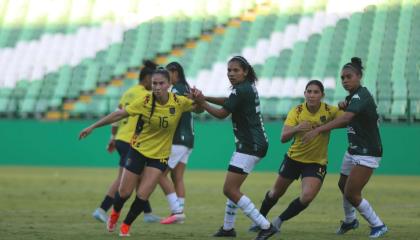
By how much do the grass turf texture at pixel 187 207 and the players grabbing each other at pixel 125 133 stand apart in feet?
0.66

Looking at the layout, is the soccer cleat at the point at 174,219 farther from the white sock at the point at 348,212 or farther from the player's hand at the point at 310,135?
the player's hand at the point at 310,135

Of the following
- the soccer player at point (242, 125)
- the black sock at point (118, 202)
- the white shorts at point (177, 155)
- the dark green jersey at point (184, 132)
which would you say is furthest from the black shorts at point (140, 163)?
the dark green jersey at point (184, 132)

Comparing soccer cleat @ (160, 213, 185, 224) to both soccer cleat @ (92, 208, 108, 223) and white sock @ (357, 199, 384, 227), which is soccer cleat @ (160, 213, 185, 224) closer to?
soccer cleat @ (92, 208, 108, 223)

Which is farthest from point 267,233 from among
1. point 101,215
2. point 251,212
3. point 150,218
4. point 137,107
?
point 101,215

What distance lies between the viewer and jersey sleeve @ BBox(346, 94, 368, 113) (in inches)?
457

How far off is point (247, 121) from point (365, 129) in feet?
4.98

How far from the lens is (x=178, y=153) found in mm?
15062

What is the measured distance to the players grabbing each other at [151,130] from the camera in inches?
462

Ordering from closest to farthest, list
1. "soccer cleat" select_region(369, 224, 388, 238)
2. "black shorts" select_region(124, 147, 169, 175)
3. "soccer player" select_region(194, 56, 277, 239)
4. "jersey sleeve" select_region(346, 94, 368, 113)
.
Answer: "soccer player" select_region(194, 56, 277, 239) < "jersey sleeve" select_region(346, 94, 368, 113) < "black shorts" select_region(124, 147, 169, 175) < "soccer cleat" select_region(369, 224, 388, 238)

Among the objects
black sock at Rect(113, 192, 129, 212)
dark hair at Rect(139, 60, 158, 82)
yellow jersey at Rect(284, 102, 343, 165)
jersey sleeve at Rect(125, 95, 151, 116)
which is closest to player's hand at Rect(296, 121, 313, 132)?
yellow jersey at Rect(284, 102, 343, 165)

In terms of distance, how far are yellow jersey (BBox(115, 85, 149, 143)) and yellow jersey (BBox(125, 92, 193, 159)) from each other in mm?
2740

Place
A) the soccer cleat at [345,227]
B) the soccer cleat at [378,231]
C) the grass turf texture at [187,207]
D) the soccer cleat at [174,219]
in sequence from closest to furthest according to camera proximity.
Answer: the soccer cleat at [378,231], the grass turf texture at [187,207], the soccer cleat at [345,227], the soccer cleat at [174,219]

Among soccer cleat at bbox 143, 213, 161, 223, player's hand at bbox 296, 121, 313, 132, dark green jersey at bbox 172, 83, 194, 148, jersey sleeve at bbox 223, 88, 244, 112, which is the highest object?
jersey sleeve at bbox 223, 88, 244, 112


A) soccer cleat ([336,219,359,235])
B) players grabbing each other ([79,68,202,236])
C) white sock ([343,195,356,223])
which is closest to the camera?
players grabbing each other ([79,68,202,236])
